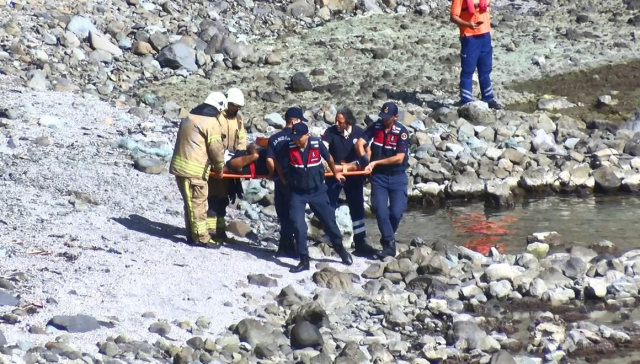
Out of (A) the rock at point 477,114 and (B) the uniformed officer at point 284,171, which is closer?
(B) the uniformed officer at point 284,171

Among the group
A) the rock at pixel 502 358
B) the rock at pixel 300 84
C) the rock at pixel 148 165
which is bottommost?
the rock at pixel 502 358

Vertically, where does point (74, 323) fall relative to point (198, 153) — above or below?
below

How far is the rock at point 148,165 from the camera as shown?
1445 cm

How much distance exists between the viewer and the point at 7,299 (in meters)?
10.0

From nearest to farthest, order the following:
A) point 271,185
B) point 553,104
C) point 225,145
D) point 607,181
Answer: point 225,145, point 271,185, point 607,181, point 553,104

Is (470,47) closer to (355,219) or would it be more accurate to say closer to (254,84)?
(254,84)

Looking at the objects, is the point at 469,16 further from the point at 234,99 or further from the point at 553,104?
the point at 234,99

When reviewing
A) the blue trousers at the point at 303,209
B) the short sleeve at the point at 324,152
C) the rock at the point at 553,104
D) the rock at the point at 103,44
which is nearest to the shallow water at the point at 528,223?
→ the blue trousers at the point at 303,209

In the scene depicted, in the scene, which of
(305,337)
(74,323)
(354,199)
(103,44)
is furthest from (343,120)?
(103,44)

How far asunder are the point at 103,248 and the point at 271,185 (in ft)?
10.7

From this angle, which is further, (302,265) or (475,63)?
(475,63)

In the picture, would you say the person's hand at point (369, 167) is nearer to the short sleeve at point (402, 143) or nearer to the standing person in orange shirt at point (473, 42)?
the short sleeve at point (402, 143)

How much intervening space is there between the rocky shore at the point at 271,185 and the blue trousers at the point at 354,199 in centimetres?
42

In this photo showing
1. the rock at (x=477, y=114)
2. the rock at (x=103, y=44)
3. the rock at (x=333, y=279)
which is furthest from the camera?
the rock at (x=103, y=44)
